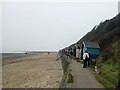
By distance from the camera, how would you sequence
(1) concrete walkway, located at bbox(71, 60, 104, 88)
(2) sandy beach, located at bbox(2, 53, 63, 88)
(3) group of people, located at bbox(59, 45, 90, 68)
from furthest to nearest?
1. (3) group of people, located at bbox(59, 45, 90, 68)
2. (2) sandy beach, located at bbox(2, 53, 63, 88)
3. (1) concrete walkway, located at bbox(71, 60, 104, 88)

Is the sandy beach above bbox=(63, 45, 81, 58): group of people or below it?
below

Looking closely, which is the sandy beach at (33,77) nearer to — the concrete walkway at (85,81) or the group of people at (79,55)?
the concrete walkway at (85,81)

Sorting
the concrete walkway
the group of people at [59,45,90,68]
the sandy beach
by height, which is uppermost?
the group of people at [59,45,90,68]

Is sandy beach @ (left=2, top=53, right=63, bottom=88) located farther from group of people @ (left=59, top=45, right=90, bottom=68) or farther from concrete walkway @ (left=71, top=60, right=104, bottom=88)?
group of people @ (left=59, top=45, right=90, bottom=68)

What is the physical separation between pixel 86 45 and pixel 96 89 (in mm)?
25268

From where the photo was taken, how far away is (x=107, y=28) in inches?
2677

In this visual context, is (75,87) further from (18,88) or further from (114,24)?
(114,24)

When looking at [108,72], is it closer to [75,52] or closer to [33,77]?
[33,77]

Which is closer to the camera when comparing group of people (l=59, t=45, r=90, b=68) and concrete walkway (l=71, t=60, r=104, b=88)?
concrete walkway (l=71, t=60, r=104, b=88)

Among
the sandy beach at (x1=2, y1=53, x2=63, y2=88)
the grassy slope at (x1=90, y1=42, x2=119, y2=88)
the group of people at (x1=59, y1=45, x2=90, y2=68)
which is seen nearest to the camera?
the grassy slope at (x1=90, y1=42, x2=119, y2=88)

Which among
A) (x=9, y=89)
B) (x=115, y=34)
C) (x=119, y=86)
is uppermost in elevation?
(x=115, y=34)

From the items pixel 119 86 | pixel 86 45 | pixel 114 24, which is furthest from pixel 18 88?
pixel 114 24

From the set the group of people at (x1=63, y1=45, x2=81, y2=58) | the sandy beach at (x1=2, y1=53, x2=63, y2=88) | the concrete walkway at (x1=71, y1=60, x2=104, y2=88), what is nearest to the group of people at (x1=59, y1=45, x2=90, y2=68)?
the group of people at (x1=63, y1=45, x2=81, y2=58)

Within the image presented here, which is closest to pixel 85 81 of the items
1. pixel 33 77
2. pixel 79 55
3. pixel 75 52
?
pixel 33 77
